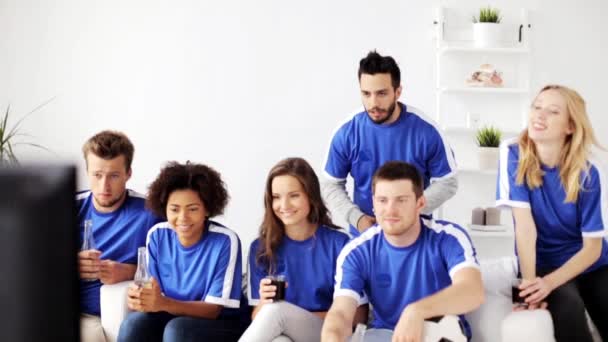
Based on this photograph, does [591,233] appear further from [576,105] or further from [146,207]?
[146,207]

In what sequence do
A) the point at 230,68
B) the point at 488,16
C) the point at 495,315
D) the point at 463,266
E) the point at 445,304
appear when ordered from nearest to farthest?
the point at 445,304 → the point at 463,266 → the point at 495,315 → the point at 488,16 → the point at 230,68

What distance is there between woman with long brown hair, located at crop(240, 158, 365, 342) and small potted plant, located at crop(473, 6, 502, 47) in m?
2.47

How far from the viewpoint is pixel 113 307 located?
116 inches

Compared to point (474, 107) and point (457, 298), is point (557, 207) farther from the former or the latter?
point (474, 107)

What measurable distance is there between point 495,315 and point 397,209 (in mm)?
487

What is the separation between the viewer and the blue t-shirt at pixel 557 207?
2.87 m

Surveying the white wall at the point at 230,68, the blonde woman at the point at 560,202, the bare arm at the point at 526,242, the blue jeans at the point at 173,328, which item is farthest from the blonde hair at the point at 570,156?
the white wall at the point at 230,68

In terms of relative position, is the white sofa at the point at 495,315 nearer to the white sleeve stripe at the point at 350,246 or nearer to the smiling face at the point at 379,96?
the white sleeve stripe at the point at 350,246

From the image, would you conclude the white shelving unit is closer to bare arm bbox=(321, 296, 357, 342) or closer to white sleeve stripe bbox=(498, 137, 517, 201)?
white sleeve stripe bbox=(498, 137, 517, 201)

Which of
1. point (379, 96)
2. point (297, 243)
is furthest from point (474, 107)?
point (297, 243)

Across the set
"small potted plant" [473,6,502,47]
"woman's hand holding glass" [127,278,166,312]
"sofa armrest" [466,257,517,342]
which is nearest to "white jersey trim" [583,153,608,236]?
"sofa armrest" [466,257,517,342]

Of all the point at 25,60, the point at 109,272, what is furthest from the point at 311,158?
the point at 109,272

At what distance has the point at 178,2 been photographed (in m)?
5.24

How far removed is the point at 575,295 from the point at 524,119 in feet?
8.67
